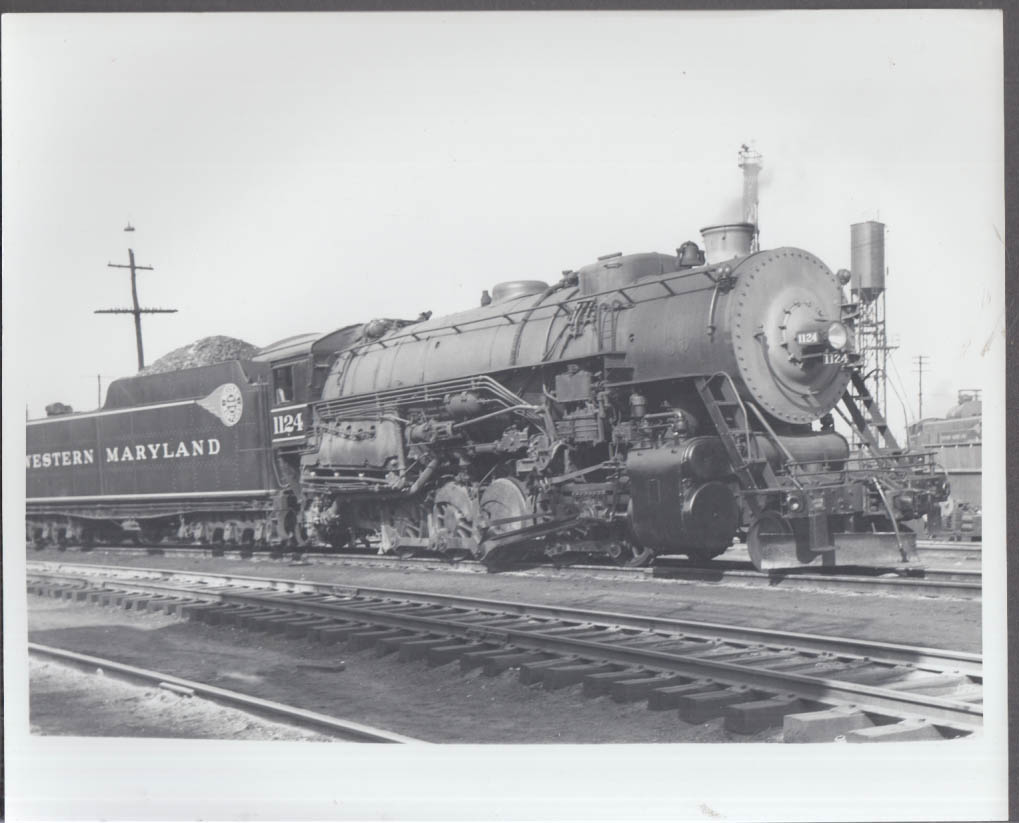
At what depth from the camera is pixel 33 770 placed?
6.46 metres

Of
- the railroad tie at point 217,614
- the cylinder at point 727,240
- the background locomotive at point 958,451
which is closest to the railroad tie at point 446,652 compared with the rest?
the railroad tie at point 217,614

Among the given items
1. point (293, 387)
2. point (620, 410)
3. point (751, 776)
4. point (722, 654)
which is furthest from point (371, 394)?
point (751, 776)

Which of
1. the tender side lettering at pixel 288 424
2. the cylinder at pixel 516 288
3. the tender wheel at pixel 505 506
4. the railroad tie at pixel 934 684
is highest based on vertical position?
the cylinder at pixel 516 288

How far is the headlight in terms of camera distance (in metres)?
10.1

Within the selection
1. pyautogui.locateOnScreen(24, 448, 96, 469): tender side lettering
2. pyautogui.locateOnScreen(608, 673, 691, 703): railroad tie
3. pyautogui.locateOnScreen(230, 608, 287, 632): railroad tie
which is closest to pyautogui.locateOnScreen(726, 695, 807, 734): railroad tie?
pyautogui.locateOnScreen(608, 673, 691, 703): railroad tie

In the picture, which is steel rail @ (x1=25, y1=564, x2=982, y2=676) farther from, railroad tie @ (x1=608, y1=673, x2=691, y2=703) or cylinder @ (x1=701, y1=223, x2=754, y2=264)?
cylinder @ (x1=701, y1=223, x2=754, y2=264)

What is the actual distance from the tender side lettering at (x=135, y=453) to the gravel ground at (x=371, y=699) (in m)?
7.16

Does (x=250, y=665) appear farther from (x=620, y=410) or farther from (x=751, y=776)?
(x=620, y=410)

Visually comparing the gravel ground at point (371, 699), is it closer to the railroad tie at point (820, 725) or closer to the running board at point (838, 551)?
the railroad tie at point (820, 725)

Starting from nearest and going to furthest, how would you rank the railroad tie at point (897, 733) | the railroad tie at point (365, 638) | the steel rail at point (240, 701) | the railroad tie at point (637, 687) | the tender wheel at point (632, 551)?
the railroad tie at point (897, 733) < the steel rail at point (240, 701) < the railroad tie at point (637, 687) < the railroad tie at point (365, 638) < the tender wheel at point (632, 551)

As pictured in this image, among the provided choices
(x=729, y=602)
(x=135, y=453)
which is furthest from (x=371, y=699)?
(x=135, y=453)

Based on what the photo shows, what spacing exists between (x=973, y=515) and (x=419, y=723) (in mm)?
10292

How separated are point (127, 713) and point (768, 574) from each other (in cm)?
565

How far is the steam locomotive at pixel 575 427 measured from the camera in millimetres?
9586
